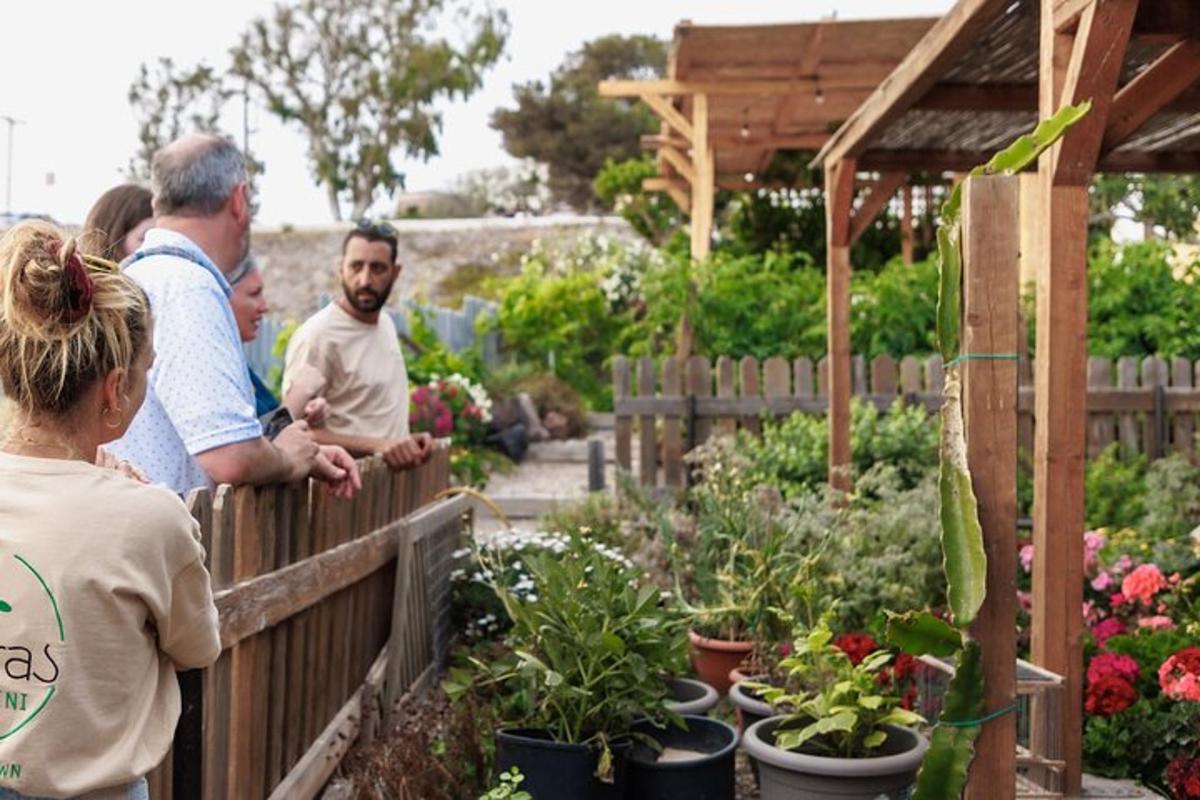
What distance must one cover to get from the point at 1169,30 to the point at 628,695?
2609mm

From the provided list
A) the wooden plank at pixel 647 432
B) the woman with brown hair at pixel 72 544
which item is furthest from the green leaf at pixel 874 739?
the wooden plank at pixel 647 432

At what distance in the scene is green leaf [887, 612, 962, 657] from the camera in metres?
2.80

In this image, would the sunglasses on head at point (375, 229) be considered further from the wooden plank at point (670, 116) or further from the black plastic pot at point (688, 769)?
the wooden plank at point (670, 116)

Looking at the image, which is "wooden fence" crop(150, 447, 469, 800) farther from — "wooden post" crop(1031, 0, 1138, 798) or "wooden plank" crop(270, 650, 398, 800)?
"wooden post" crop(1031, 0, 1138, 798)

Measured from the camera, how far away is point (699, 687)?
4.24 m

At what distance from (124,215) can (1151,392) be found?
24.7 feet

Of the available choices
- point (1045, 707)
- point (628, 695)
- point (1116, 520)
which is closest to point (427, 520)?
point (628, 695)

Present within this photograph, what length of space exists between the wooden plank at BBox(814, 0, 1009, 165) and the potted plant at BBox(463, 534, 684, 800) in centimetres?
229

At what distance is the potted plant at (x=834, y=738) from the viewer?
3.37 meters

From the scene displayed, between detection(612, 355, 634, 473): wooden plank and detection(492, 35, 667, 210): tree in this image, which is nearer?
detection(612, 355, 634, 473): wooden plank

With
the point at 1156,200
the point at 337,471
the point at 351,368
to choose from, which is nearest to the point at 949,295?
the point at 337,471

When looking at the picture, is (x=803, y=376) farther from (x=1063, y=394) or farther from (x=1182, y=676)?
(x=1182, y=676)

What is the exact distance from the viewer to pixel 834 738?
3.54 meters

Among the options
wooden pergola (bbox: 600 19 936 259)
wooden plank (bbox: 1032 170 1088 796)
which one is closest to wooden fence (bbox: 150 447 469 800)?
wooden plank (bbox: 1032 170 1088 796)
